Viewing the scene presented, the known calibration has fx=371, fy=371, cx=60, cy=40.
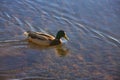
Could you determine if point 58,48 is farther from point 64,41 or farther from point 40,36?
point 40,36

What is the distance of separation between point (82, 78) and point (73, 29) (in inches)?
120

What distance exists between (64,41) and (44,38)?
786 millimetres

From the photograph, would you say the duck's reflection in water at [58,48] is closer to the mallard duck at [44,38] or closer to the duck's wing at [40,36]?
the mallard duck at [44,38]

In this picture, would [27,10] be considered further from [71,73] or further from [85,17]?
[71,73]

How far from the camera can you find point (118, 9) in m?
14.4

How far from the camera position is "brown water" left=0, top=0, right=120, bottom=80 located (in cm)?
988

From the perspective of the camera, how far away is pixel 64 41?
1193 centimetres

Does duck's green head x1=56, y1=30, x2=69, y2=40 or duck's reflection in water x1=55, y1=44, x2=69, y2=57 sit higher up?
duck's green head x1=56, y1=30, x2=69, y2=40

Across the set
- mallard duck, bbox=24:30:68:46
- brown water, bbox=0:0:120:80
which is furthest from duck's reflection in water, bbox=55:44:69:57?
mallard duck, bbox=24:30:68:46

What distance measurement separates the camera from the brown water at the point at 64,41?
9.88m

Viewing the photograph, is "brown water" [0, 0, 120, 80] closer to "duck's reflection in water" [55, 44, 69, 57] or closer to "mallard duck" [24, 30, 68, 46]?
"duck's reflection in water" [55, 44, 69, 57]

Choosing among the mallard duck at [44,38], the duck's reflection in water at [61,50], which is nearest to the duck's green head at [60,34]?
the mallard duck at [44,38]

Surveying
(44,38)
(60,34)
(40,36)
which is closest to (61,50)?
(60,34)

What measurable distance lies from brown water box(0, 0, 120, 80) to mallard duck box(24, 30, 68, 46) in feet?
0.53
